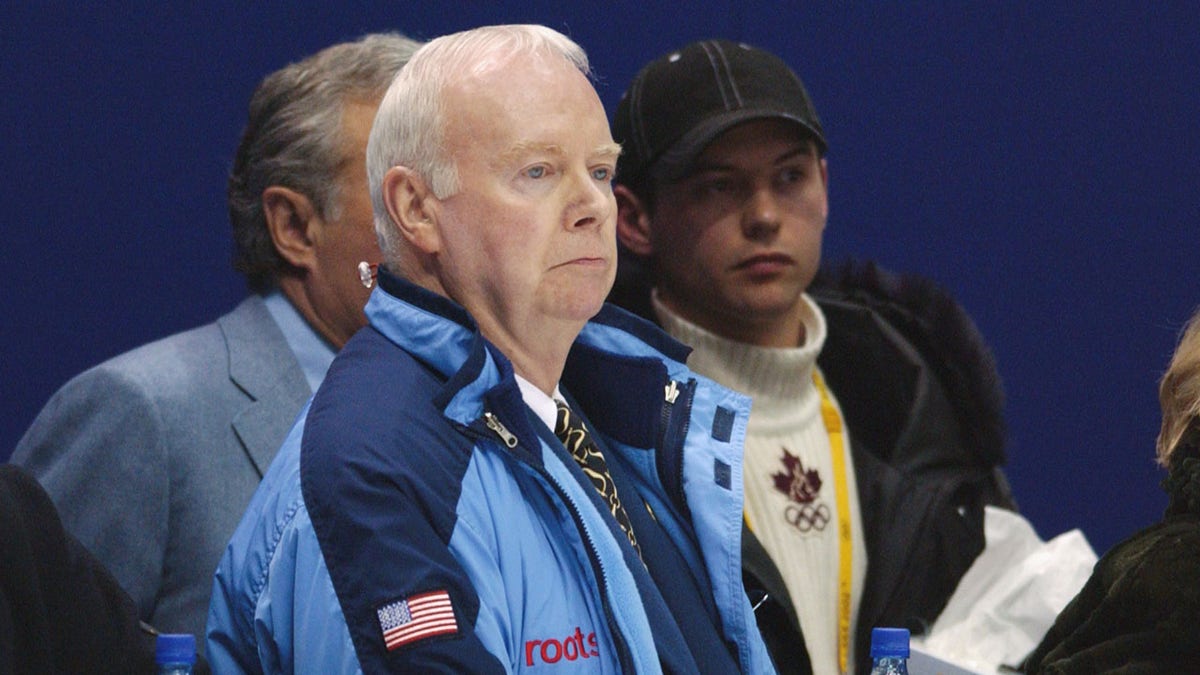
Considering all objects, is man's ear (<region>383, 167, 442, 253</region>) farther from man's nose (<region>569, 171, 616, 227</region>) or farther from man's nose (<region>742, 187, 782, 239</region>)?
man's nose (<region>742, 187, 782, 239</region>)

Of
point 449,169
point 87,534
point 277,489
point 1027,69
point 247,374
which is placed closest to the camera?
point 277,489

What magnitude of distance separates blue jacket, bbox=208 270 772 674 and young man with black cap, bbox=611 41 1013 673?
3.09ft

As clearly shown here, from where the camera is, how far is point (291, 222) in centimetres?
265

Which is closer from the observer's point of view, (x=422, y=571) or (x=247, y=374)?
(x=422, y=571)

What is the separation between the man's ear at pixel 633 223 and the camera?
2.95m

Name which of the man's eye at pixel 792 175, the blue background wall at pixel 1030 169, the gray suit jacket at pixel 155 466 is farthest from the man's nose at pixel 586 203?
the blue background wall at pixel 1030 169

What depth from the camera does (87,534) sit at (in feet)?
7.64

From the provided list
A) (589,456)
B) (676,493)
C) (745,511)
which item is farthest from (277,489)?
(745,511)

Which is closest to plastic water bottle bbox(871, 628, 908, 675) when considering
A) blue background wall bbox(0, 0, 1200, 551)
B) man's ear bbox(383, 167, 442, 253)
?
man's ear bbox(383, 167, 442, 253)

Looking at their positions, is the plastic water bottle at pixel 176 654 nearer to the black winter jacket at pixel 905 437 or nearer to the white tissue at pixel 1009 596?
the black winter jacket at pixel 905 437

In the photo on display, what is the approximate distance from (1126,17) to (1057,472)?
3.35ft

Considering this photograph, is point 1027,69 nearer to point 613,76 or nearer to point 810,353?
point 613,76

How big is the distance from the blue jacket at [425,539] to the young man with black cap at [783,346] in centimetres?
94

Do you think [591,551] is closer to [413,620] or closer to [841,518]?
[413,620]
